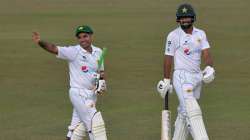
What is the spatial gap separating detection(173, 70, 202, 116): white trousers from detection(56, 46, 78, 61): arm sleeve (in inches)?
56.2

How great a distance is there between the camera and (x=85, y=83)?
29.5ft

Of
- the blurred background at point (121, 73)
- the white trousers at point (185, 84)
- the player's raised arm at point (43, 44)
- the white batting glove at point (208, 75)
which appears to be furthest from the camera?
the blurred background at point (121, 73)

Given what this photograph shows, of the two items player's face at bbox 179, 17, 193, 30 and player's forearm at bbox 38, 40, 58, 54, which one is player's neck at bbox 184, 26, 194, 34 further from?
player's forearm at bbox 38, 40, 58, 54

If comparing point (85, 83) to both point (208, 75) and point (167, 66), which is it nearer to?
point (167, 66)

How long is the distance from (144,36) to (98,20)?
757 cm

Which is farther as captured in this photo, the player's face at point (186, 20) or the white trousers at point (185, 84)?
the player's face at point (186, 20)

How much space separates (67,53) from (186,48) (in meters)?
1.58

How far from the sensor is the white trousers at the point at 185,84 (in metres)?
9.49

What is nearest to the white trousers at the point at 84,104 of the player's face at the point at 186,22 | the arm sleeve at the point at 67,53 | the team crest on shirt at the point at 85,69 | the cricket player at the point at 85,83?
the cricket player at the point at 85,83

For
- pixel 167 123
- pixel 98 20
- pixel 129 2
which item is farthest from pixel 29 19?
pixel 167 123

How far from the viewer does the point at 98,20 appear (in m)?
36.2

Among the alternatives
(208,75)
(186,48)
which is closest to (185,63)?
(186,48)

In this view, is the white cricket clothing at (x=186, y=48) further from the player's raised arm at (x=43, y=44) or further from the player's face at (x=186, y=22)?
the player's raised arm at (x=43, y=44)

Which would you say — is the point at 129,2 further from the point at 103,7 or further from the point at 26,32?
the point at 26,32
